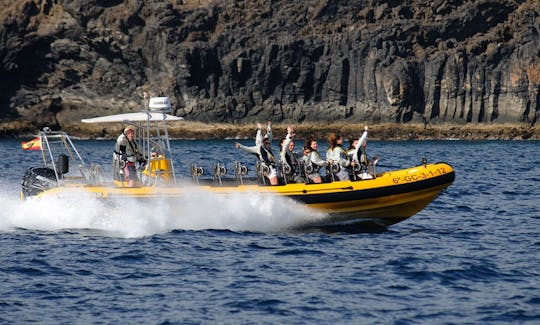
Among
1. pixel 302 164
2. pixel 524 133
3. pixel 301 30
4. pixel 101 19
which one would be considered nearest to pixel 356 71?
pixel 301 30

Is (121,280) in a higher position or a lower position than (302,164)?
lower

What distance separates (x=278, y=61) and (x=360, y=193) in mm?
65778

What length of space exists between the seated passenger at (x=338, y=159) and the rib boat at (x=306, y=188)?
0.24 metres

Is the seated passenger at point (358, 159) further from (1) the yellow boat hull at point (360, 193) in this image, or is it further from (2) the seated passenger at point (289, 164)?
(2) the seated passenger at point (289, 164)

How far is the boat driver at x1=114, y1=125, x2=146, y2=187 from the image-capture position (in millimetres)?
19719

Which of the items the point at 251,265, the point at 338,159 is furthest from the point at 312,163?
the point at 251,265

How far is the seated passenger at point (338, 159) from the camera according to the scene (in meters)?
19.1

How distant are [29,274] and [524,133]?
2644 inches

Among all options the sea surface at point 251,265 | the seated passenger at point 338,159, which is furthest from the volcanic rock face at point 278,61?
the seated passenger at point 338,159

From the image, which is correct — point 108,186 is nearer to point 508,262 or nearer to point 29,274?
point 29,274

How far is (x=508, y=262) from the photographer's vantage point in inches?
624

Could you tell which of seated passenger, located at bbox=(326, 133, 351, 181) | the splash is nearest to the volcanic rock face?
seated passenger, located at bbox=(326, 133, 351, 181)

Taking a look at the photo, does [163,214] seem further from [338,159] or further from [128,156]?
[338,159]

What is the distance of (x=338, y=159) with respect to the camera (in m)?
19.2
